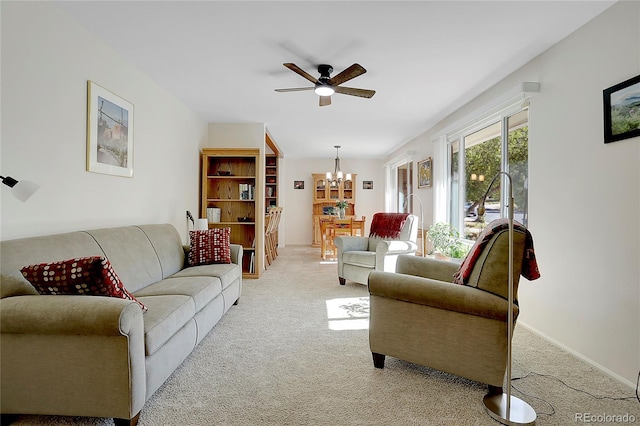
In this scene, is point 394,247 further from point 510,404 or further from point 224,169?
point 224,169

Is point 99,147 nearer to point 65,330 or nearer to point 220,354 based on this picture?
point 65,330

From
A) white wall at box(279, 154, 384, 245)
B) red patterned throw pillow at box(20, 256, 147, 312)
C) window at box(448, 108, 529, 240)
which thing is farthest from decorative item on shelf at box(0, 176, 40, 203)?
white wall at box(279, 154, 384, 245)

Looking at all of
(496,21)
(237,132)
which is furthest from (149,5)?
(237,132)

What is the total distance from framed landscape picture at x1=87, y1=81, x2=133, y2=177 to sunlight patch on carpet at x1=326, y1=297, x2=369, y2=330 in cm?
233

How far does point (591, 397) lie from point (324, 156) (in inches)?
292

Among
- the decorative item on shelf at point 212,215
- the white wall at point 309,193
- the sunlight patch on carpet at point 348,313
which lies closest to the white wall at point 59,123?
the decorative item on shelf at point 212,215

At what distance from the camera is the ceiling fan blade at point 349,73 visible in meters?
2.68

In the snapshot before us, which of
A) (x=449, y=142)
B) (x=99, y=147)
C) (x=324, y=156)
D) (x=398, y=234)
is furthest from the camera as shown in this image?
(x=324, y=156)

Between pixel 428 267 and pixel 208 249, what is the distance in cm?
213

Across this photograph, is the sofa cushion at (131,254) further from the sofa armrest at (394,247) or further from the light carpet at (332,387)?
the sofa armrest at (394,247)

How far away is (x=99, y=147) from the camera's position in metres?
2.65

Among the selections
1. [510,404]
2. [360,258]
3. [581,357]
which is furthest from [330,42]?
[581,357]

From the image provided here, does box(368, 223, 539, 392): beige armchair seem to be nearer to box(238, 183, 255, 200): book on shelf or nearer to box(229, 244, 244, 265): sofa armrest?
box(229, 244, 244, 265): sofa armrest

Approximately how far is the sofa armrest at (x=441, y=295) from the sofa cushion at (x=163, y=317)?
119 centimetres
